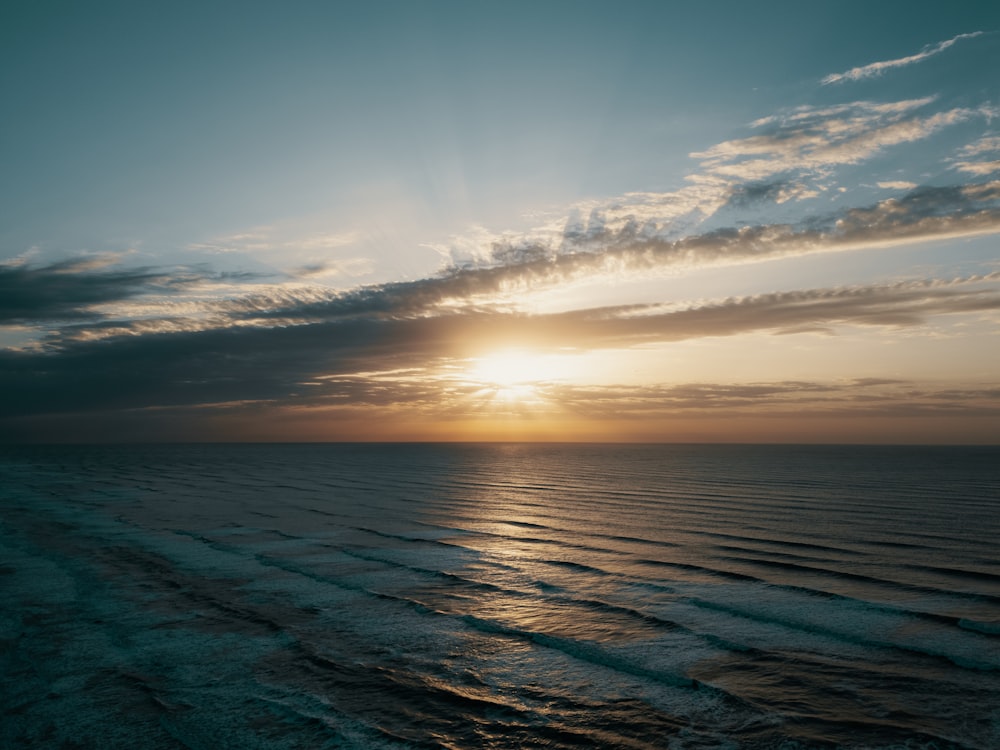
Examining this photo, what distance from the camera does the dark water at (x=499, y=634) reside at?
25.1 ft

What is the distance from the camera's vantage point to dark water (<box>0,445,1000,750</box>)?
766 centimetres

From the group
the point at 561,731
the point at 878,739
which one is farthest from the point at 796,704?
the point at 561,731

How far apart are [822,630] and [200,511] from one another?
23.9 metres

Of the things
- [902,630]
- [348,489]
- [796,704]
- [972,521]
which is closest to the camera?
[796,704]

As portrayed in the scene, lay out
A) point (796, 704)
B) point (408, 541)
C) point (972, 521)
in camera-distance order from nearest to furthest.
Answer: point (796, 704) → point (408, 541) → point (972, 521)

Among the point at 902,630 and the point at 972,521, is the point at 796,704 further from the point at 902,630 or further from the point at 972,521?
the point at 972,521

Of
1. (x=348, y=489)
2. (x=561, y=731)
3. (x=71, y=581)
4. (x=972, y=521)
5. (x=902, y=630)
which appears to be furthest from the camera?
(x=348, y=489)

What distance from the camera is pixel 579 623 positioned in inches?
461

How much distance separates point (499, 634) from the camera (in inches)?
438

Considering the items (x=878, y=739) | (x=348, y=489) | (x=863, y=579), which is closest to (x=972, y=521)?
(x=863, y=579)

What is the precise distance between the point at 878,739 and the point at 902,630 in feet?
15.4

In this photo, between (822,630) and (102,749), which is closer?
(102,749)

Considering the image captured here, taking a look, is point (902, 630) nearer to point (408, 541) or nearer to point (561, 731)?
point (561, 731)

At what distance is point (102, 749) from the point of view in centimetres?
703
